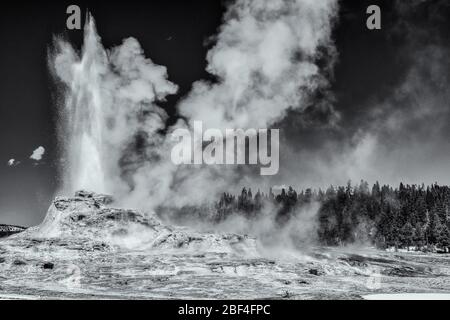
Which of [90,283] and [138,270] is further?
[138,270]

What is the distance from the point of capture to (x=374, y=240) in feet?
361

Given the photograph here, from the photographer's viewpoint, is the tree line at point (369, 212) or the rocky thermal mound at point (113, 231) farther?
the tree line at point (369, 212)

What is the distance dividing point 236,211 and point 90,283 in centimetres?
12847

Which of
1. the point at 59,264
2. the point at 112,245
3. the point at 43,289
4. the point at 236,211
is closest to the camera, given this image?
the point at 43,289

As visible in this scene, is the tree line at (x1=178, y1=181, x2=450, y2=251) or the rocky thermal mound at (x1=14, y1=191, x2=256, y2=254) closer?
the rocky thermal mound at (x1=14, y1=191, x2=256, y2=254)

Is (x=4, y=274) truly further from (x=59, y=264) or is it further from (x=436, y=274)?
(x=436, y=274)

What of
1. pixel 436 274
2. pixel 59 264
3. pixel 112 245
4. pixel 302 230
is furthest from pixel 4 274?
pixel 302 230

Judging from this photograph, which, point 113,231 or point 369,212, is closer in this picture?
point 113,231

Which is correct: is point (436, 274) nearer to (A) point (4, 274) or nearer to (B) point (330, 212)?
(A) point (4, 274)

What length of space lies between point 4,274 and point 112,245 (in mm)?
20553

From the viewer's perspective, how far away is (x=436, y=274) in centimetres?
4962
